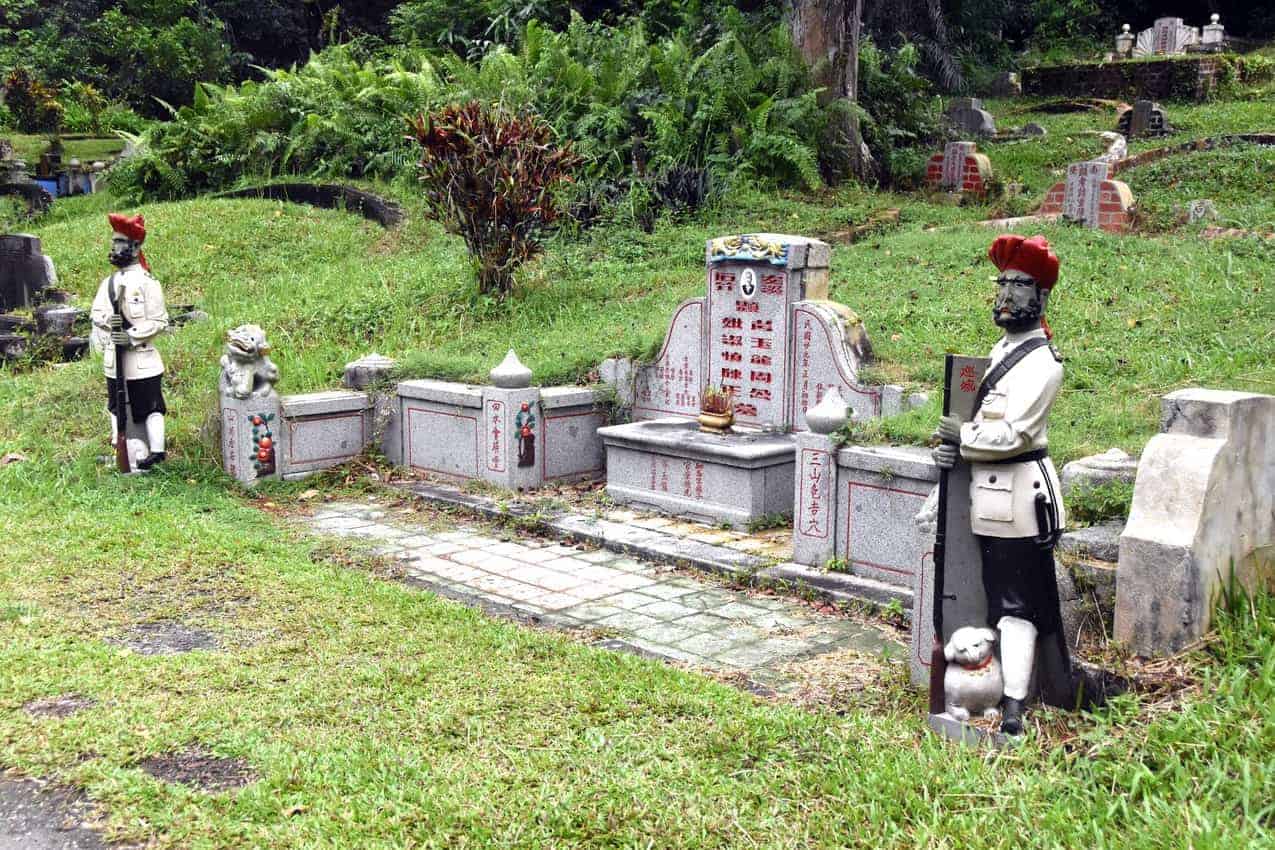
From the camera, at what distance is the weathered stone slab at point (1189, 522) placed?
439 cm

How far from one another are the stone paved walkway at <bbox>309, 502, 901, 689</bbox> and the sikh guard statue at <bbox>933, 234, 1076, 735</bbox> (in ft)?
4.39

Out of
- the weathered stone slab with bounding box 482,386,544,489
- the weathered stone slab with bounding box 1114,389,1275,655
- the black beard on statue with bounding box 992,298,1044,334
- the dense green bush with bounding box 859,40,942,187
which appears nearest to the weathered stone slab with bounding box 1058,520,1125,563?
the weathered stone slab with bounding box 1114,389,1275,655

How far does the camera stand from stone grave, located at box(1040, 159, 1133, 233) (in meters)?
13.2

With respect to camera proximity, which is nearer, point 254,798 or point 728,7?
point 254,798

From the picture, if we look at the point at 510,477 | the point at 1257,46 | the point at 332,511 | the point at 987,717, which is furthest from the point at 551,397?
the point at 1257,46

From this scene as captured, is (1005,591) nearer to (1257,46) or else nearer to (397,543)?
(397,543)

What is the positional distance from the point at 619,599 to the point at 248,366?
4075mm

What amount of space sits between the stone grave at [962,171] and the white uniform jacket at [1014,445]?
13.2 metres

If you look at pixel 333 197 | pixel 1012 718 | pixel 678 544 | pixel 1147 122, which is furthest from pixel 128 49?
pixel 1012 718

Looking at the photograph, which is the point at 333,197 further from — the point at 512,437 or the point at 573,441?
the point at 512,437

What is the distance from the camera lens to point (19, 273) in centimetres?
1451

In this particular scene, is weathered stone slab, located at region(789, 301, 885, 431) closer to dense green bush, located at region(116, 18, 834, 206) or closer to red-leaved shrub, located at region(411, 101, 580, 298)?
red-leaved shrub, located at region(411, 101, 580, 298)

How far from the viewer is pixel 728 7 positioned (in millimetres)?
19891

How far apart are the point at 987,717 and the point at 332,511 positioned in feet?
18.9
